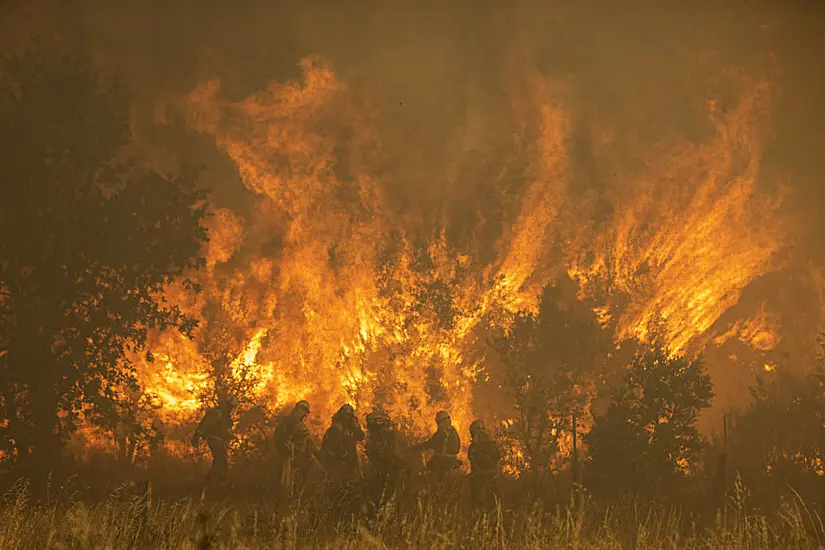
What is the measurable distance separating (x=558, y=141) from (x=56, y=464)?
40.3 metres

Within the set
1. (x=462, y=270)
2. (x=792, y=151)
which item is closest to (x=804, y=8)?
(x=792, y=151)

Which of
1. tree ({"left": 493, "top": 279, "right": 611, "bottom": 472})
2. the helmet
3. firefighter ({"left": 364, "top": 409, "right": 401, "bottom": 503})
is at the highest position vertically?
tree ({"left": 493, "top": 279, "right": 611, "bottom": 472})

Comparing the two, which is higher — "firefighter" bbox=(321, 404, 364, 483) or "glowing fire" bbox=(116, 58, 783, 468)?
"glowing fire" bbox=(116, 58, 783, 468)

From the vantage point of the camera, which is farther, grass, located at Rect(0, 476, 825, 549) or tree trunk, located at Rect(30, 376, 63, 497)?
tree trunk, located at Rect(30, 376, 63, 497)

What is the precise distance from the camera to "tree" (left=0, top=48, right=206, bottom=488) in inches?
805

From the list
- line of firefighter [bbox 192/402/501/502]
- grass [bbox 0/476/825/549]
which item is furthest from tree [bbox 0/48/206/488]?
grass [bbox 0/476/825/549]

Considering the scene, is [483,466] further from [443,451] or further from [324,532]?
[324,532]

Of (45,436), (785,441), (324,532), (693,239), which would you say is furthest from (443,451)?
(693,239)

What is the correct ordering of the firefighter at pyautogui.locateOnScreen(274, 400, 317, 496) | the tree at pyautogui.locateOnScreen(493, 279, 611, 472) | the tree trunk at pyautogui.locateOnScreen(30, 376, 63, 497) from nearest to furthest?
the tree trunk at pyautogui.locateOnScreen(30, 376, 63, 497) < the firefighter at pyautogui.locateOnScreen(274, 400, 317, 496) < the tree at pyautogui.locateOnScreen(493, 279, 611, 472)

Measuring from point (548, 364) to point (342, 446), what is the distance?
9.16 meters

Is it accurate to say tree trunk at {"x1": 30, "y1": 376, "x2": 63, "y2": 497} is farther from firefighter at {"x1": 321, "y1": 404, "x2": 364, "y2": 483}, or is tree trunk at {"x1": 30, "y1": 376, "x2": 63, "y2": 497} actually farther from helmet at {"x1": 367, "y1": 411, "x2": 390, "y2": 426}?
helmet at {"x1": 367, "y1": 411, "x2": 390, "y2": 426}

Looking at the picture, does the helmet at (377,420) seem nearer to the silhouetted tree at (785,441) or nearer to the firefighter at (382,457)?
the firefighter at (382,457)

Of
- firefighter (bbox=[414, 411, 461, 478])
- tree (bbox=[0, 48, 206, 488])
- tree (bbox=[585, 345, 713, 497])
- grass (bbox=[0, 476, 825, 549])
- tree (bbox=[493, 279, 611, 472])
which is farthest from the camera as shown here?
tree (bbox=[493, 279, 611, 472])

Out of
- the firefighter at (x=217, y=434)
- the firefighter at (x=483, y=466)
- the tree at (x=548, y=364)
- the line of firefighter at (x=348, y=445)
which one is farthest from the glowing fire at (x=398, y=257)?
the firefighter at (x=483, y=466)
